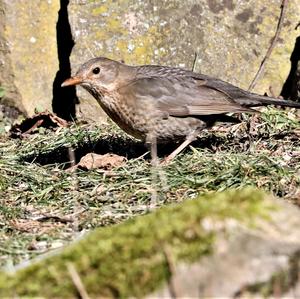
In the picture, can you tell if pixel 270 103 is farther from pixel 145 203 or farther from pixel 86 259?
pixel 86 259

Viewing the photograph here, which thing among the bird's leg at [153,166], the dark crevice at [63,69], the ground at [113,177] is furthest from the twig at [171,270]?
the dark crevice at [63,69]

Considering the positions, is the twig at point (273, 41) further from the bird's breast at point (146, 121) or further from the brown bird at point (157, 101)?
the bird's breast at point (146, 121)

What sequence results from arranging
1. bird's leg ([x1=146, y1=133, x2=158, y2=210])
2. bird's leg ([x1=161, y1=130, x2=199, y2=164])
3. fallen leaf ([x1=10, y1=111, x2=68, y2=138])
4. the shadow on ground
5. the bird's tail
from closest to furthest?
bird's leg ([x1=146, y1=133, x2=158, y2=210]) → bird's leg ([x1=161, y1=130, x2=199, y2=164]) → the shadow on ground → the bird's tail → fallen leaf ([x1=10, y1=111, x2=68, y2=138])

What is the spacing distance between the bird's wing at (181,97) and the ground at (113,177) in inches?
13.1

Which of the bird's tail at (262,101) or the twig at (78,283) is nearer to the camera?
the twig at (78,283)

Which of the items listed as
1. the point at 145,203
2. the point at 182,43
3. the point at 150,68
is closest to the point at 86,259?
the point at 145,203

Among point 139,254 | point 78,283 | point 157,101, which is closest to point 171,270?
point 139,254

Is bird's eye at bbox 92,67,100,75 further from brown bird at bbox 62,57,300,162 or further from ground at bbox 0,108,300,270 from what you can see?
ground at bbox 0,108,300,270

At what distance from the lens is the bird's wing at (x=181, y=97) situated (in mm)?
6266

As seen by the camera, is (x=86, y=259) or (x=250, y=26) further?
(x=250, y=26)

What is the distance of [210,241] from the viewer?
251cm

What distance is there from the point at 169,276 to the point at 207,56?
524 centimetres

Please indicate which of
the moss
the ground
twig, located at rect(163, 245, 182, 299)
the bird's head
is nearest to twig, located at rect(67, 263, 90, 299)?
the moss

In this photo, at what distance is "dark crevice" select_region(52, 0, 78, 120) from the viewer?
766 cm
